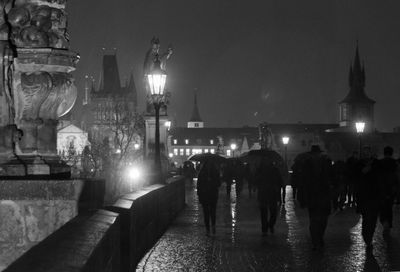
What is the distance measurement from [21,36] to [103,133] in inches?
6172

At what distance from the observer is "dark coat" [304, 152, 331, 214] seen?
562 inches

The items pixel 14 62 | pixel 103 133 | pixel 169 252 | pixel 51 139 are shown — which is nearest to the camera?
pixel 14 62

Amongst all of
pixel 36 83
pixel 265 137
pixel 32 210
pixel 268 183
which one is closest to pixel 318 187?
pixel 268 183

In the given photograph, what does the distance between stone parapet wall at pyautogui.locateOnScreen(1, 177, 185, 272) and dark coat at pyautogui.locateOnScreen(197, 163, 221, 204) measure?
3.08 m

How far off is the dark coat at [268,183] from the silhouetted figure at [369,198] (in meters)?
2.18

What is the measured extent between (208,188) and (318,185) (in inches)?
139

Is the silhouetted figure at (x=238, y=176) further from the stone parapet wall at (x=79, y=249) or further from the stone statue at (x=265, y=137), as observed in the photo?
the stone parapet wall at (x=79, y=249)

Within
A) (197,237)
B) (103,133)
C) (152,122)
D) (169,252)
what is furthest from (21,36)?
(103,133)

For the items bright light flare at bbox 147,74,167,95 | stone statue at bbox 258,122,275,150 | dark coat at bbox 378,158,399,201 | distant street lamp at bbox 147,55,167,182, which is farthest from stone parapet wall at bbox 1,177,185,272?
stone statue at bbox 258,122,275,150

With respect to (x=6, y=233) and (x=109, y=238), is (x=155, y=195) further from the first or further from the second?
(x=109, y=238)

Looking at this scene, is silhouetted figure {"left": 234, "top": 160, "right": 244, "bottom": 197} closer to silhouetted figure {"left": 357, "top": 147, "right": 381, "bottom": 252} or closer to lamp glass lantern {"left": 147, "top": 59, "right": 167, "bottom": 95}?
lamp glass lantern {"left": 147, "top": 59, "right": 167, "bottom": 95}

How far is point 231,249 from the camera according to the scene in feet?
44.8

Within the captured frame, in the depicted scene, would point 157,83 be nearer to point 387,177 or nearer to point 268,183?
point 268,183

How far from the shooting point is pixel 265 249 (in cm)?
1367
